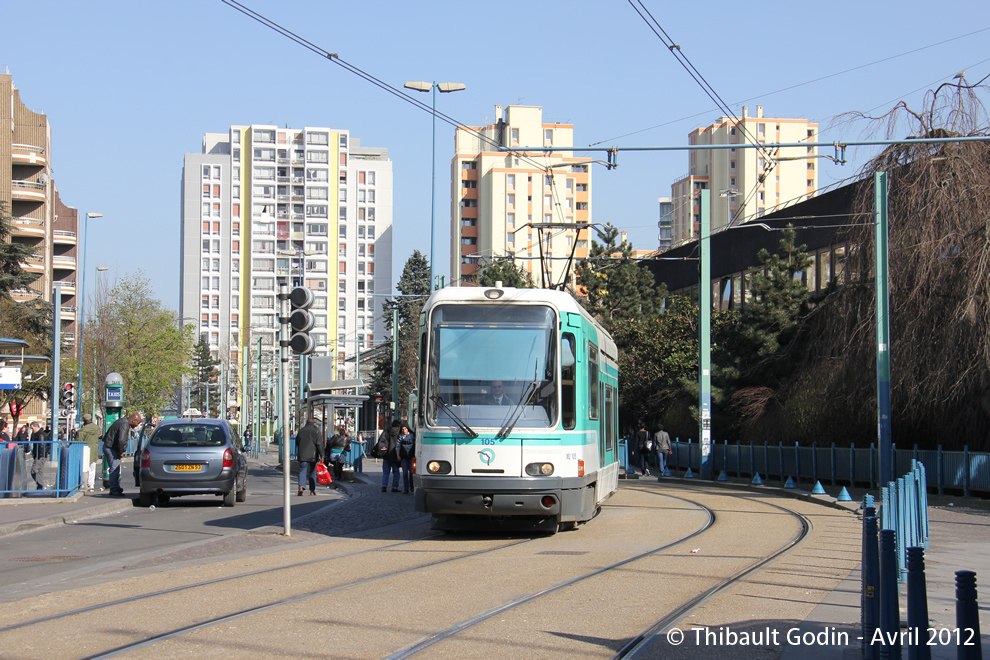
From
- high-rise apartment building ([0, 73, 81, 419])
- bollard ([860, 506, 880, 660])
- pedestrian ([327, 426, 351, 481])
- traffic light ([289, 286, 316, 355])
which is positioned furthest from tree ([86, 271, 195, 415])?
bollard ([860, 506, 880, 660])

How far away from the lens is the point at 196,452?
20.6 m

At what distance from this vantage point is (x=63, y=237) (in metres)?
82.2

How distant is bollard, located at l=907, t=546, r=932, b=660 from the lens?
539 cm

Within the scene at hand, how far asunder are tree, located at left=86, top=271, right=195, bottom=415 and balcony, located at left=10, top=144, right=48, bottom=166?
1066 centimetres

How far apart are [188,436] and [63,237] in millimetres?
67430

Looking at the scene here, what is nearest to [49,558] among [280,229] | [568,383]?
[568,383]

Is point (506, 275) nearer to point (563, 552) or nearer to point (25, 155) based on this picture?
point (25, 155)

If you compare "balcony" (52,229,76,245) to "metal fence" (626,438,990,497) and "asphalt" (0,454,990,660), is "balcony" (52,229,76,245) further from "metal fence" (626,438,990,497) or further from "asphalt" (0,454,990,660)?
"asphalt" (0,454,990,660)

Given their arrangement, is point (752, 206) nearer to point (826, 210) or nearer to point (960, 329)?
point (826, 210)

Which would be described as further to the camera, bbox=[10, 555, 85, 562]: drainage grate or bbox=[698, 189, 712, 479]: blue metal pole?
bbox=[698, 189, 712, 479]: blue metal pole

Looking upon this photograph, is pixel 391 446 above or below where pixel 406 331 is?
below

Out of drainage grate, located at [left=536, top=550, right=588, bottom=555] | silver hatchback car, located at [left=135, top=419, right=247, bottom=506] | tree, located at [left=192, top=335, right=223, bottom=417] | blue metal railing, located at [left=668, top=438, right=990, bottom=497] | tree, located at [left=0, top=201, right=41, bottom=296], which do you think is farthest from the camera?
tree, located at [left=192, top=335, right=223, bottom=417]

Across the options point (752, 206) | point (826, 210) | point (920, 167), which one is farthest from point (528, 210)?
point (920, 167)

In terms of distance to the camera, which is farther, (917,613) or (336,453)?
(336,453)
